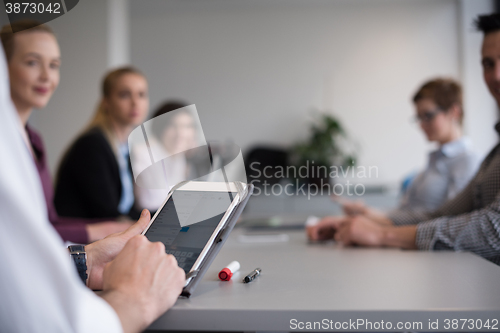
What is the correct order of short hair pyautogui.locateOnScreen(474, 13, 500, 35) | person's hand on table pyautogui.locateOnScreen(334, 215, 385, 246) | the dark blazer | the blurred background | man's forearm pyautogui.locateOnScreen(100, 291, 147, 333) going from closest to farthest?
man's forearm pyautogui.locateOnScreen(100, 291, 147, 333) → person's hand on table pyautogui.locateOnScreen(334, 215, 385, 246) → short hair pyautogui.locateOnScreen(474, 13, 500, 35) → the dark blazer → the blurred background

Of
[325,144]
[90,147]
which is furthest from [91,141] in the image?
[325,144]

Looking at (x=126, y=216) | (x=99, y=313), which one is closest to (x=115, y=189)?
(x=126, y=216)

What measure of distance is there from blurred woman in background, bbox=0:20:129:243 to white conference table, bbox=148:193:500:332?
653mm

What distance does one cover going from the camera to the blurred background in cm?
487

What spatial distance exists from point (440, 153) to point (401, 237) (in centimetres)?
117

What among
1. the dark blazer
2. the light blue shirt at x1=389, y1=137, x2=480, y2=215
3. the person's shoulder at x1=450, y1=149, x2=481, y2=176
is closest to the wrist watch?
the dark blazer

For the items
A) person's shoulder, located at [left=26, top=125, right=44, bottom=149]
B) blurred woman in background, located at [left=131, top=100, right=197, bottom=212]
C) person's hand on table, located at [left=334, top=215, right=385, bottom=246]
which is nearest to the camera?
blurred woman in background, located at [left=131, top=100, right=197, bottom=212]

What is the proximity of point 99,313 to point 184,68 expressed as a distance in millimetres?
5038

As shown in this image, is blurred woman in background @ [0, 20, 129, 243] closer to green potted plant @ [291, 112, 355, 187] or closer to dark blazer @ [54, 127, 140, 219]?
dark blazer @ [54, 127, 140, 219]

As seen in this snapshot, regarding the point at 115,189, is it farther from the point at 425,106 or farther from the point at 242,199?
the point at 425,106

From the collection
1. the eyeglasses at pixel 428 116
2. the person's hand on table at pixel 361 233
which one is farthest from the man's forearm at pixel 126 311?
the eyeglasses at pixel 428 116

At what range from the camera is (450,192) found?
2.01 metres

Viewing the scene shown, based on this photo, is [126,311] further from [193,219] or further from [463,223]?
[463,223]

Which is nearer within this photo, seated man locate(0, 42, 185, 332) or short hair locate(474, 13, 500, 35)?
seated man locate(0, 42, 185, 332)
